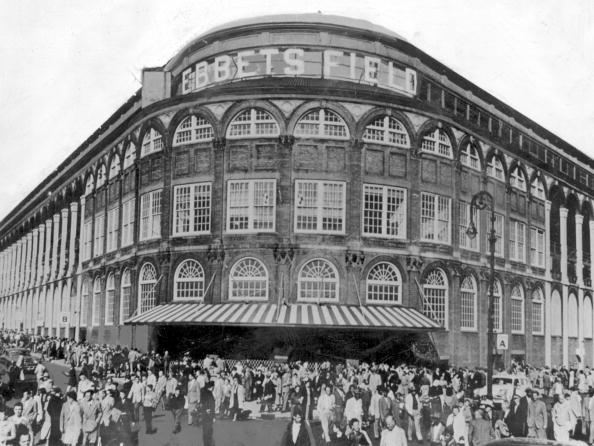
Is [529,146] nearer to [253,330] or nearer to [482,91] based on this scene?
[482,91]

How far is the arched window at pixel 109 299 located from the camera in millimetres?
37281

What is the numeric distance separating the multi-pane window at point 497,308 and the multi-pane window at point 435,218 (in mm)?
A: 4797

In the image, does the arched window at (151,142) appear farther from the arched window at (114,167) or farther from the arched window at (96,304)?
the arched window at (96,304)

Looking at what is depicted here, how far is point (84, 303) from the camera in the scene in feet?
133

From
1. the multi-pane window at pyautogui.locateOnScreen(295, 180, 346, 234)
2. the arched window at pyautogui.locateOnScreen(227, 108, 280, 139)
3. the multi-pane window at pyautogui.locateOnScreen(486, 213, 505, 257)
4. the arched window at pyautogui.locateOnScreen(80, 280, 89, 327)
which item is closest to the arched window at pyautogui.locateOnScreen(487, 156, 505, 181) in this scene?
the multi-pane window at pyautogui.locateOnScreen(486, 213, 505, 257)

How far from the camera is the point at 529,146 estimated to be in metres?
39.8

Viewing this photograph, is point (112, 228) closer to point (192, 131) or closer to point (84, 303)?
point (84, 303)

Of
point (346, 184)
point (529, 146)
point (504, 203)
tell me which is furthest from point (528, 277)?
point (346, 184)

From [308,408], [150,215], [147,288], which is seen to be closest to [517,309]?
[147,288]

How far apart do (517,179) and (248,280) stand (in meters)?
15.6

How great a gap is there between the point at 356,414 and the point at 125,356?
16183 millimetres

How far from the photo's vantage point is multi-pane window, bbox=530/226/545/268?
37.5 metres

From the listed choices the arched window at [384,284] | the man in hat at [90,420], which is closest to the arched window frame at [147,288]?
the arched window at [384,284]

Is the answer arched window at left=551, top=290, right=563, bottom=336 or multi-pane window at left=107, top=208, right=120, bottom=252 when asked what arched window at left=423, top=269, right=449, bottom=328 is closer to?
arched window at left=551, top=290, right=563, bottom=336
